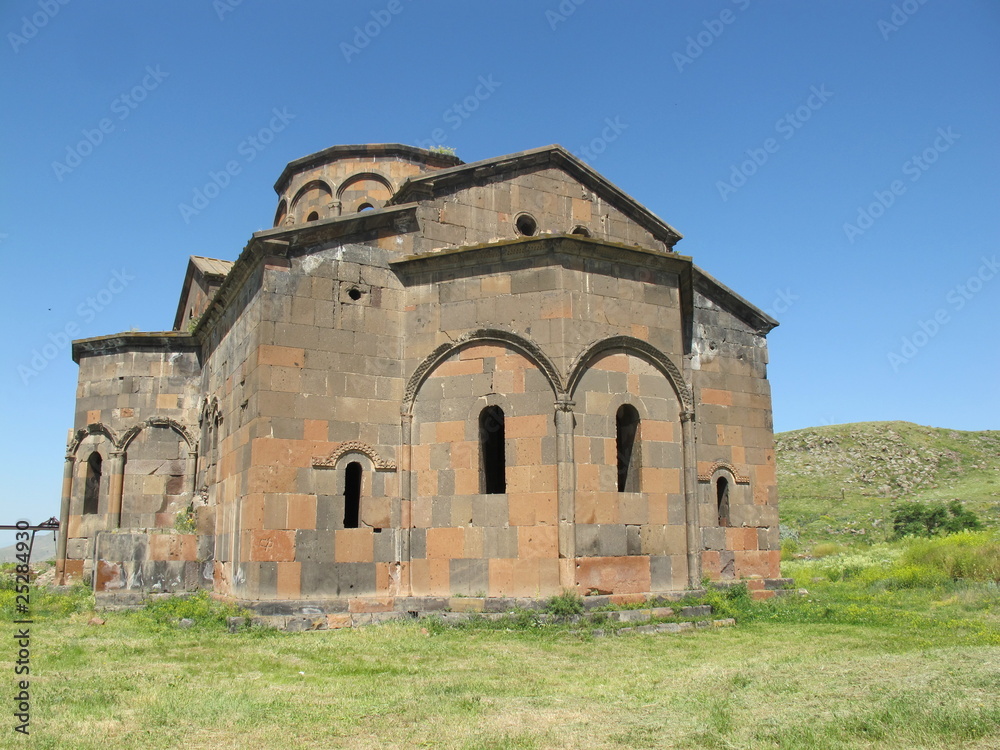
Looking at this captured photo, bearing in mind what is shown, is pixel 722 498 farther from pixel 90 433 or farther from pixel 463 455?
pixel 90 433

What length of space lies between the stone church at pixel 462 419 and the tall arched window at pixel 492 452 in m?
0.03

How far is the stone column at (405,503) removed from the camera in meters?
10.3

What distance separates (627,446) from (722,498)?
104 inches

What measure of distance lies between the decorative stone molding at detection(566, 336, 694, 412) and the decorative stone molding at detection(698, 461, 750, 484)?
1.65 metres

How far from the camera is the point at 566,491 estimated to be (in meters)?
9.72

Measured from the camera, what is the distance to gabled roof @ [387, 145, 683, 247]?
11414 mm

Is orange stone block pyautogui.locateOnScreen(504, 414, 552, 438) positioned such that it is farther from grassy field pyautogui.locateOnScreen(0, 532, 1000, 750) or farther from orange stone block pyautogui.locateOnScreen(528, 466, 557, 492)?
grassy field pyautogui.locateOnScreen(0, 532, 1000, 750)

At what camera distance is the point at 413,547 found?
1037 centimetres

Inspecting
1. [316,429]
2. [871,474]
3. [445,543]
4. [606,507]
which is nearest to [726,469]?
[606,507]

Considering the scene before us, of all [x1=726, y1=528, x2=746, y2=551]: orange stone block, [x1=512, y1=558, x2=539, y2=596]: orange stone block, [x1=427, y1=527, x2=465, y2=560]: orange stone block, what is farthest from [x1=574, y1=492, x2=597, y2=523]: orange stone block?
[x1=726, y1=528, x2=746, y2=551]: orange stone block

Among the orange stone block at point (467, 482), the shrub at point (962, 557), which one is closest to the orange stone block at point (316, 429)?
the orange stone block at point (467, 482)

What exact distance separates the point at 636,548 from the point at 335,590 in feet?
12.1

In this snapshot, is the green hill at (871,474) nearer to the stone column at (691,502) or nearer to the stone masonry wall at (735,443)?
the stone masonry wall at (735,443)

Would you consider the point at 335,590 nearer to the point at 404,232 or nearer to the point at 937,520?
the point at 404,232
